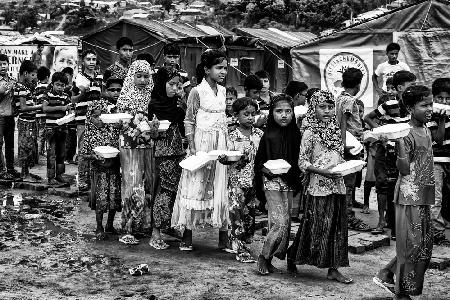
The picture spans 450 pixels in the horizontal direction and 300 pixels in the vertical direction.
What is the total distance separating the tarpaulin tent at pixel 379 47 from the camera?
13.2 meters

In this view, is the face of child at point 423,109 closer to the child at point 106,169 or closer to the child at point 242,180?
the child at point 242,180

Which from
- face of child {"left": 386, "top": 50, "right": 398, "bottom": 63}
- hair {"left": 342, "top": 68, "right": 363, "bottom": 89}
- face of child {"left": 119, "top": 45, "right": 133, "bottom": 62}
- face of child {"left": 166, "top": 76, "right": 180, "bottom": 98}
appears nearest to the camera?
face of child {"left": 166, "top": 76, "right": 180, "bottom": 98}

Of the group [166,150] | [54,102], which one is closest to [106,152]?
[166,150]

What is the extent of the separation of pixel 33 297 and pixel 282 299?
1.98m

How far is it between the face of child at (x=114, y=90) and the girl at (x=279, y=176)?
2356 millimetres

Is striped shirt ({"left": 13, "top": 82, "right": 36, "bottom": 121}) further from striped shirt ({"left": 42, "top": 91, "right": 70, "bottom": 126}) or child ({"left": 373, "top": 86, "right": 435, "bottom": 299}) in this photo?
child ({"left": 373, "top": 86, "right": 435, "bottom": 299})

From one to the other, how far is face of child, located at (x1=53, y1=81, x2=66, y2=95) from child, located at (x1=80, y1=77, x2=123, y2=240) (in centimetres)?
304

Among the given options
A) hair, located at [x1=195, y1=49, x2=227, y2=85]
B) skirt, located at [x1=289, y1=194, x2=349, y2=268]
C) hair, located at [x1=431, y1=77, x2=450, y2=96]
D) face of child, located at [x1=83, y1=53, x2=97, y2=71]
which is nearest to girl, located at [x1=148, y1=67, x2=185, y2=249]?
hair, located at [x1=195, y1=49, x2=227, y2=85]

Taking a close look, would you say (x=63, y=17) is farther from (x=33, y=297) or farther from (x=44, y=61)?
(x=33, y=297)

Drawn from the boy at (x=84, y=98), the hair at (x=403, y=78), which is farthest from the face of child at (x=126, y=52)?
the hair at (x=403, y=78)

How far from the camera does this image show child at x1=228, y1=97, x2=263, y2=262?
24.7 ft

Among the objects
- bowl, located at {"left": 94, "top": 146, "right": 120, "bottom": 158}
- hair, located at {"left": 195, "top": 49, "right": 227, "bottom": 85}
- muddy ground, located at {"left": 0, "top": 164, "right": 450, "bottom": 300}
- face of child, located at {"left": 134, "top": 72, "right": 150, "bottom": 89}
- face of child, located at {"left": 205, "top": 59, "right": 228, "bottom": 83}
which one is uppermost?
hair, located at {"left": 195, "top": 49, "right": 227, "bottom": 85}

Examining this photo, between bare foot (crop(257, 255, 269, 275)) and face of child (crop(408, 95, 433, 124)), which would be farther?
bare foot (crop(257, 255, 269, 275))

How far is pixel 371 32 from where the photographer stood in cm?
1395
